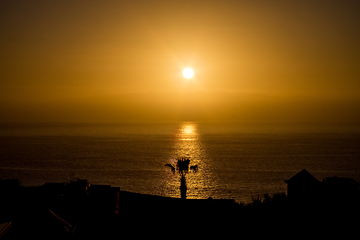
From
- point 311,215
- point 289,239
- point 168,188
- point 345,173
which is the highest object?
point 345,173

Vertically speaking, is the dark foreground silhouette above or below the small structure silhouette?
below

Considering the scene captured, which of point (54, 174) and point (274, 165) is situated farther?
point (274, 165)

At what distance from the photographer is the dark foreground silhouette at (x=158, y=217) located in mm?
8117

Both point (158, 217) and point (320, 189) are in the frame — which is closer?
point (158, 217)

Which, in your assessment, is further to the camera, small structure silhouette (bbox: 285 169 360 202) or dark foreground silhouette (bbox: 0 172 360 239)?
small structure silhouette (bbox: 285 169 360 202)

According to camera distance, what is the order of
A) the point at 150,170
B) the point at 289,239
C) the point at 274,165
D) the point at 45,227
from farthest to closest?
the point at 274,165 → the point at 150,170 → the point at 289,239 → the point at 45,227

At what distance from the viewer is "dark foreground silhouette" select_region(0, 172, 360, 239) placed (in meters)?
8.12

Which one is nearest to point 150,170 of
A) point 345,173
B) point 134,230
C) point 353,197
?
point 345,173

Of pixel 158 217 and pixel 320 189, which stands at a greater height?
pixel 320 189

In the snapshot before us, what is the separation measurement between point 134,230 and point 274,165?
275ft

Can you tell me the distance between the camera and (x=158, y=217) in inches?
886

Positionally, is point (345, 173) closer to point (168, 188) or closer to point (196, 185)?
point (196, 185)

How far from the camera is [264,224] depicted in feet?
51.3

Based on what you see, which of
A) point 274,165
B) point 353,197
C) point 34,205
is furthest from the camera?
point 274,165
